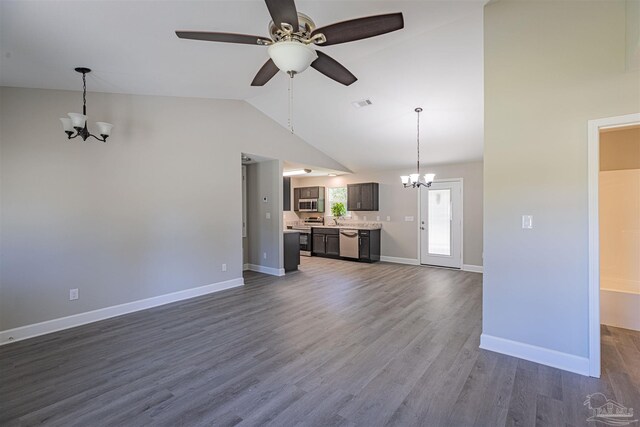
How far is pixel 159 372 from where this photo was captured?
7.79 feet

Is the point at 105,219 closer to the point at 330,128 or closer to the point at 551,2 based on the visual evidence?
the point at 330,128

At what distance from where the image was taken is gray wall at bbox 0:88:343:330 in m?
3.00

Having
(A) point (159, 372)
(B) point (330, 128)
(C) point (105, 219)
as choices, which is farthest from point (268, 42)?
(B) point (330, 128)

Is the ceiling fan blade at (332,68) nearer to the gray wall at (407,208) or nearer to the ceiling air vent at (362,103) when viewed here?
the ceiling air vent at (362,103)

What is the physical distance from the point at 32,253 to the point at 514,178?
4.87 metres

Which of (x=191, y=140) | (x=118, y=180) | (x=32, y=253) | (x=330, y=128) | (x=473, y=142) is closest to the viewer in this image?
(x=32, y=253)

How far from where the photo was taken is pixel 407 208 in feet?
23.3

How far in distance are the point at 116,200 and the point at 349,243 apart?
16.8 feet

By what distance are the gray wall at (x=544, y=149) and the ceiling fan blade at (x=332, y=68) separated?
4.53ft

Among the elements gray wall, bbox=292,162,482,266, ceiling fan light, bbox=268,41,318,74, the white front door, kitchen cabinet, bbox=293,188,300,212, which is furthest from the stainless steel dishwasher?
ceiling fan light, bbox=268,41,318,74

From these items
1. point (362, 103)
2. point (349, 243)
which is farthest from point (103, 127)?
point (349, 243)

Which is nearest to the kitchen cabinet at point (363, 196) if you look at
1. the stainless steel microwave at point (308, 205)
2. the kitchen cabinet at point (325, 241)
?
the kitchen cabinet at point (325, 241)

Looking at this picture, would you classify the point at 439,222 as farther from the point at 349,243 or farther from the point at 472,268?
the point at 349,243

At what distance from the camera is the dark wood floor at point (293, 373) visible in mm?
1879
